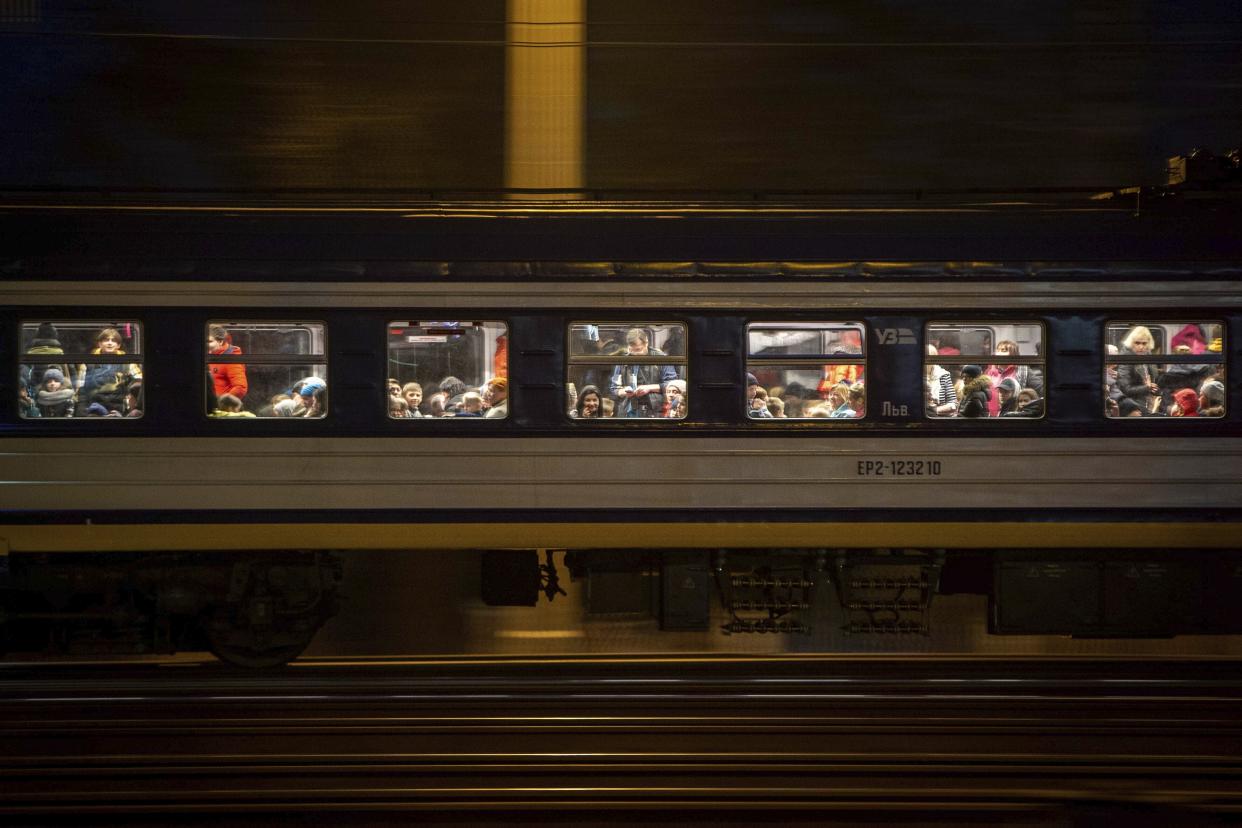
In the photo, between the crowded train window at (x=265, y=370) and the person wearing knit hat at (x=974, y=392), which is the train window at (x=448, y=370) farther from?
the person wearing knit hat at (x=974, y=392)

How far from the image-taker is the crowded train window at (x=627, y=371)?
693 centimetres

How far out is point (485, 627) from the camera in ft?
28.8

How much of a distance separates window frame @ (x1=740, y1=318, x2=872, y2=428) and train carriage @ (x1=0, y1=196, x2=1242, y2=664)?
0.07ft

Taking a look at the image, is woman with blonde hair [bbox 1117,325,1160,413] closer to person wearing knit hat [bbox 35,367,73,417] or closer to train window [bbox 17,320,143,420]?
train window [bbox 17,320,143,420]

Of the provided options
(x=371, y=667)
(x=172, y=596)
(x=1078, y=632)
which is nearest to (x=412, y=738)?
(x=371, y=667)

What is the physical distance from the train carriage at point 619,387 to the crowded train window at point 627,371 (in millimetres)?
19

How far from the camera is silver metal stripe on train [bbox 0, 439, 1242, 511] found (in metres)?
6.82

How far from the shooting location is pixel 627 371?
6.94 m

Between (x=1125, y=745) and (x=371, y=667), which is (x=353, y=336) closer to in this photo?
(x=371, y=667)

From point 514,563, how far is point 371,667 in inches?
49.4

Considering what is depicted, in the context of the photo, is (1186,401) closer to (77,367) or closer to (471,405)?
(471,405)

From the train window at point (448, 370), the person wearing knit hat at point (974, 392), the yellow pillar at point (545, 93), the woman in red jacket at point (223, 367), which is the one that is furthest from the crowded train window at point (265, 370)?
the person wearing knit hat at point (974, 392)

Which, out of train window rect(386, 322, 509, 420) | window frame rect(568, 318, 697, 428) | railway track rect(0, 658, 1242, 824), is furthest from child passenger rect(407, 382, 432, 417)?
railway track rect(0, 658, 1242, 824)

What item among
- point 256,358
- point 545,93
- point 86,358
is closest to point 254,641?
point 256,358
